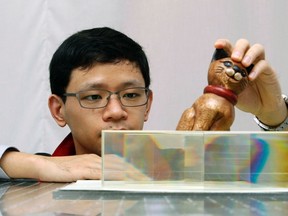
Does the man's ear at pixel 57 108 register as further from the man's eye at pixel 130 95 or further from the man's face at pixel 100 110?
the man's eye at pixel 130 95

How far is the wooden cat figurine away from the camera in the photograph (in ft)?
2.33

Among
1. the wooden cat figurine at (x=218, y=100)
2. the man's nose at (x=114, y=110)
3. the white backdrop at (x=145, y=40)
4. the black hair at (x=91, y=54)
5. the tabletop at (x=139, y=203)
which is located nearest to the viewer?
the tabletop at (x=139, y=203)

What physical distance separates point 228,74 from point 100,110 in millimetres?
333

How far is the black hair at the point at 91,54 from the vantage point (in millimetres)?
1077

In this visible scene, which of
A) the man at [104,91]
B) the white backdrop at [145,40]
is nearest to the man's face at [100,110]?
the man at [104,91]

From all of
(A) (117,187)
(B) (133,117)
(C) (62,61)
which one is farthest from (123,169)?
(C) (62,61)

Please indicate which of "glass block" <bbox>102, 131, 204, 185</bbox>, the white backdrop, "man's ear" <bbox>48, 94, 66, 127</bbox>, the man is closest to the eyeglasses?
the man

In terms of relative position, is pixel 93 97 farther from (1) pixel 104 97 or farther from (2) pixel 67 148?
(2) pixel 67 148

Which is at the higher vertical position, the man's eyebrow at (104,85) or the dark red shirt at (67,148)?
the man's eyebrow at (104,85)

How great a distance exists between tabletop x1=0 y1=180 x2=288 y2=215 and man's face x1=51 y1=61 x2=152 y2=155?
47 cm

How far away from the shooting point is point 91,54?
108cm

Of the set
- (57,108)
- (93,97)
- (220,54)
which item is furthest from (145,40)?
(220,54)

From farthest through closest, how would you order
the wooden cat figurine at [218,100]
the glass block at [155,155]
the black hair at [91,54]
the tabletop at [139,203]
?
1. the black hair at [91,54]
2. the wooden cat figurine at [218,100]
3. the glass block at [155,155]
4. the tabletop at [139,203]

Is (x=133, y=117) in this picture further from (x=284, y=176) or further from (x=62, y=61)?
(x=284, y=176)
